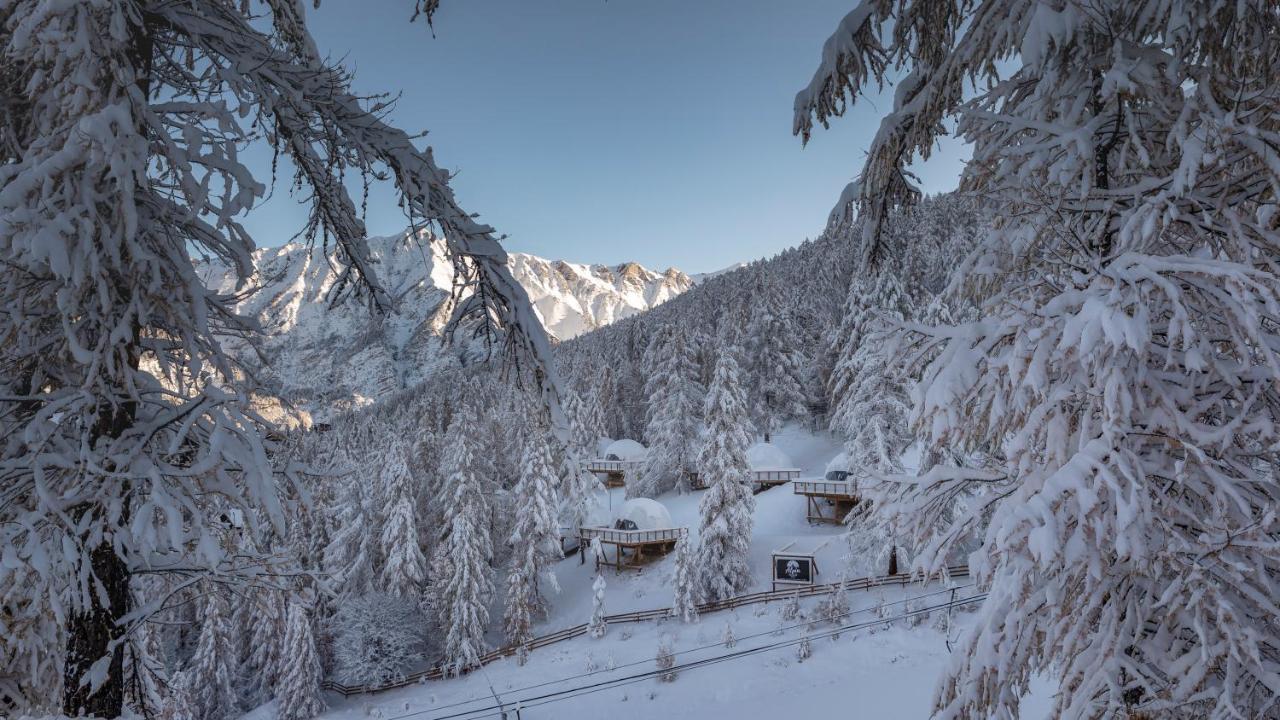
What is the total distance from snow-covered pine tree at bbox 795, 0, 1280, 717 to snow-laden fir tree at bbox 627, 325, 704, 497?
35121mm

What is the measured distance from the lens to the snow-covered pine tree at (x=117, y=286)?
2271 mm

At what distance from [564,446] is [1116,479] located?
8.88 ft

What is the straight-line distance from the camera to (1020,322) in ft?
10.8

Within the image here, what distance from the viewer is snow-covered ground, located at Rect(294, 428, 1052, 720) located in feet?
40.9

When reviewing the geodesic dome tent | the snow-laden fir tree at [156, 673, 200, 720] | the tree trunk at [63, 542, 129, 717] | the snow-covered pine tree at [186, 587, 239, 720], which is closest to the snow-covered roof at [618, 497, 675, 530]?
the geodesic dome tent

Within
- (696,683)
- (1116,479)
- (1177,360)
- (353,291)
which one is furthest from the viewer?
(696,683)

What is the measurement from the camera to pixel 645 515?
3278 centimetres

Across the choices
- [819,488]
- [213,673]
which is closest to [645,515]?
[819,488]

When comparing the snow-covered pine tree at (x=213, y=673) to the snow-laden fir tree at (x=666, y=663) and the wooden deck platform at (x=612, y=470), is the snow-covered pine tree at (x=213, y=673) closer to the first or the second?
the snow-laden fir tree at (x=666, y=663)

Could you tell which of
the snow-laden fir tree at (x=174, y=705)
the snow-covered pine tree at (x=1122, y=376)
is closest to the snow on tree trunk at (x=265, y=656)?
the snow-laden fir tree at (x=174, y=705)

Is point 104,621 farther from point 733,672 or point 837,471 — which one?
point 837,471

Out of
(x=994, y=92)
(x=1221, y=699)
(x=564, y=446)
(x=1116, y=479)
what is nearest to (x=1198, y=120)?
(x=994, y=92)

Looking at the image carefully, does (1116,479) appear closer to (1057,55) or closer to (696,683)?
(1057,55)

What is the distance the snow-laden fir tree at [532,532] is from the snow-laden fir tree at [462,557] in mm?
1458
